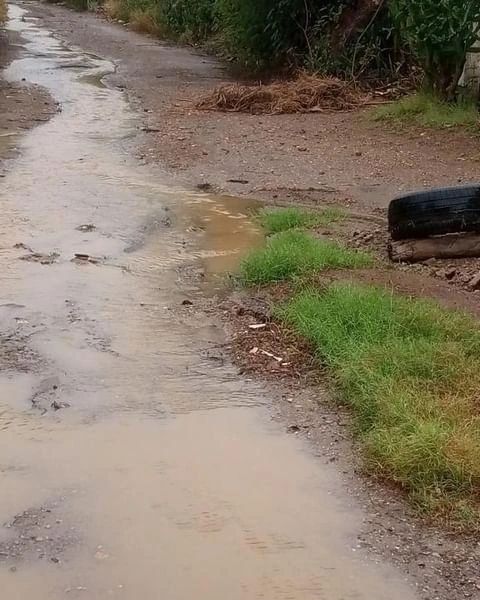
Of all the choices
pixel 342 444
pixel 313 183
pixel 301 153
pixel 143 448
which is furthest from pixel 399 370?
pixel 301 153

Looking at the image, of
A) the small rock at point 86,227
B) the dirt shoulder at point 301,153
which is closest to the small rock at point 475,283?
the dirt shoulder at point 301,153

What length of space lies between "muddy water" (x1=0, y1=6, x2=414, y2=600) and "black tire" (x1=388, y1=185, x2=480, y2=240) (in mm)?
1412

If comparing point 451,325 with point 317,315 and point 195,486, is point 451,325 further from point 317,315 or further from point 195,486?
point 195,486

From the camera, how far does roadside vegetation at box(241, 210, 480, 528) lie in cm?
419

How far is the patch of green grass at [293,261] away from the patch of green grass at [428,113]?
547 centimetres

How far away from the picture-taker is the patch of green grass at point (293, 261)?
6.88 metres

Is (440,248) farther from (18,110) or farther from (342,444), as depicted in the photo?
(18,110)

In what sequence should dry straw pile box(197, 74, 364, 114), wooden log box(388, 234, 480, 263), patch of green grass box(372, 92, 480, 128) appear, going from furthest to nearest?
dry straw pile box(197, 74, 364, 114) < patch of green grass box(372, 92, 480, 128) < wooden log box(388, 234, 480, 263)

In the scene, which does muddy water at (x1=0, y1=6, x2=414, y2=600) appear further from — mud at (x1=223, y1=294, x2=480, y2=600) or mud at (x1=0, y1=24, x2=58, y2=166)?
mud at (x1=0, y1=24, x2=58, y2=166)

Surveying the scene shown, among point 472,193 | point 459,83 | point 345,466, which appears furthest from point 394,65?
point 345,466

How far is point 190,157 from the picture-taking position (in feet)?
36.9

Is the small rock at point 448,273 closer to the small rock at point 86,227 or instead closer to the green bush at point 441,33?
the small rock at point 86,227

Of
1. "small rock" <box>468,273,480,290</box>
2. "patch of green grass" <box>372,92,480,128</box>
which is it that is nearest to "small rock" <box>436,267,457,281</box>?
"small rock" <box>468,273,480,290</box>

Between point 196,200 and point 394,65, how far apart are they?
7.93 m
